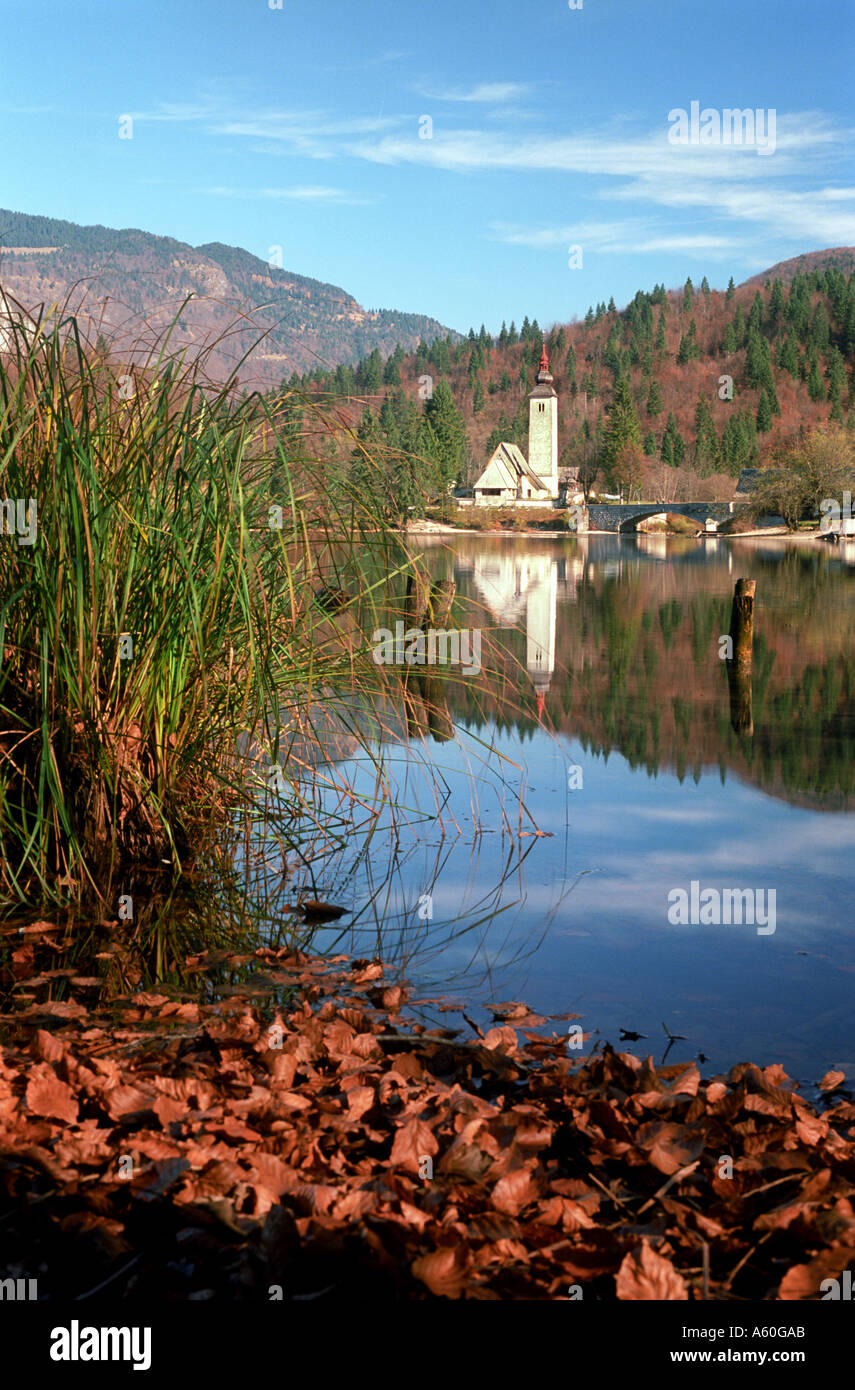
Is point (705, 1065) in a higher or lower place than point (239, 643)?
lower

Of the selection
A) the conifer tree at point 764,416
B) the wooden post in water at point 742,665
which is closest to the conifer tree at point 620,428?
the conifer tree at point 764,416

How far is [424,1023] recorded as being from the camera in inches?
152

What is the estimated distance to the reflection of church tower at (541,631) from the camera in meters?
13.8

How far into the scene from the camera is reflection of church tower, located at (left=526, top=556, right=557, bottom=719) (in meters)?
13.8

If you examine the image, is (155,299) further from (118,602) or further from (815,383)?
(815,383)

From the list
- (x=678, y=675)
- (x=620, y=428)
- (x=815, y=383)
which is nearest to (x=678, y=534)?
(x=620, y=428)

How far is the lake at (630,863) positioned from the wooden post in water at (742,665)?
Result: 8cm

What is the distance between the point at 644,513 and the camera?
87.5 metres

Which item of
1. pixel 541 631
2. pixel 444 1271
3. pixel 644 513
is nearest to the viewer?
pixel 444 1271

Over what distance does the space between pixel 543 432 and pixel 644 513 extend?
42897 mm

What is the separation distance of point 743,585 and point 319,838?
35.1 ft

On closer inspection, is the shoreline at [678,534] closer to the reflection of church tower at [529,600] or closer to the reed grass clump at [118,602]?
the reflection of church tower at [529,600]
